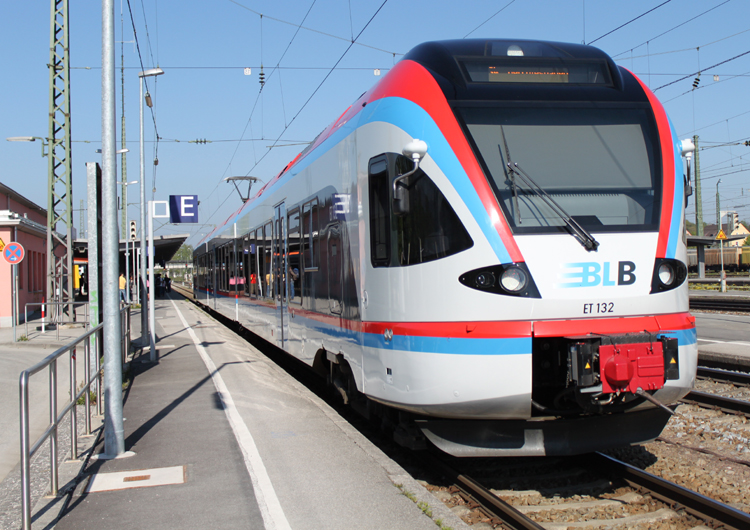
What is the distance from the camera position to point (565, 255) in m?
4.89

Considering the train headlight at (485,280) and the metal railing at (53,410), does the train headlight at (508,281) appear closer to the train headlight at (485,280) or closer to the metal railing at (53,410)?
the train headlight at (485,280)

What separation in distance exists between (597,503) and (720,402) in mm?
3970

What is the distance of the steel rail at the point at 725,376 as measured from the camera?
960 centimetres

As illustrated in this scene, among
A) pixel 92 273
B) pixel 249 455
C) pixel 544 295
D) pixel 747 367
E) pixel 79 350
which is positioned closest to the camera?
Result: pixel 544 295

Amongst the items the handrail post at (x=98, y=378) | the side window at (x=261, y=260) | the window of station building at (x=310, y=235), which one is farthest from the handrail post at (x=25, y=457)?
the side window at (x=261, y=260)

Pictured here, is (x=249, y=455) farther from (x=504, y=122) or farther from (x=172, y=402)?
(x=504, y=122)

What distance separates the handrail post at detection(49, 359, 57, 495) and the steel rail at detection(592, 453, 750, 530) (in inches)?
168

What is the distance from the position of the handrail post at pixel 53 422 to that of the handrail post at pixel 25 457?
2.21 feet

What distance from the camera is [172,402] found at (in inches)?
342

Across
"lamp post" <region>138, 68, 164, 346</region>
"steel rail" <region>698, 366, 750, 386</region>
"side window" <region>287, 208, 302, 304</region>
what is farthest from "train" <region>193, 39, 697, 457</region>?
"lamp post" <region>138, 68, 164, 346</region>

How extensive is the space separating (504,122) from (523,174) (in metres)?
0.46

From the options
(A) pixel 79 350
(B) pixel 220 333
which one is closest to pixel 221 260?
(B) pixel 220 333

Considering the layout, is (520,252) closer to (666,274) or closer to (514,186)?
(514,186)

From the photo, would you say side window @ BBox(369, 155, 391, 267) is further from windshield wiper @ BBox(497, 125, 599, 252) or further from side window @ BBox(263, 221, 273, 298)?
side window @ BBox(263, 221, 273, 298)
